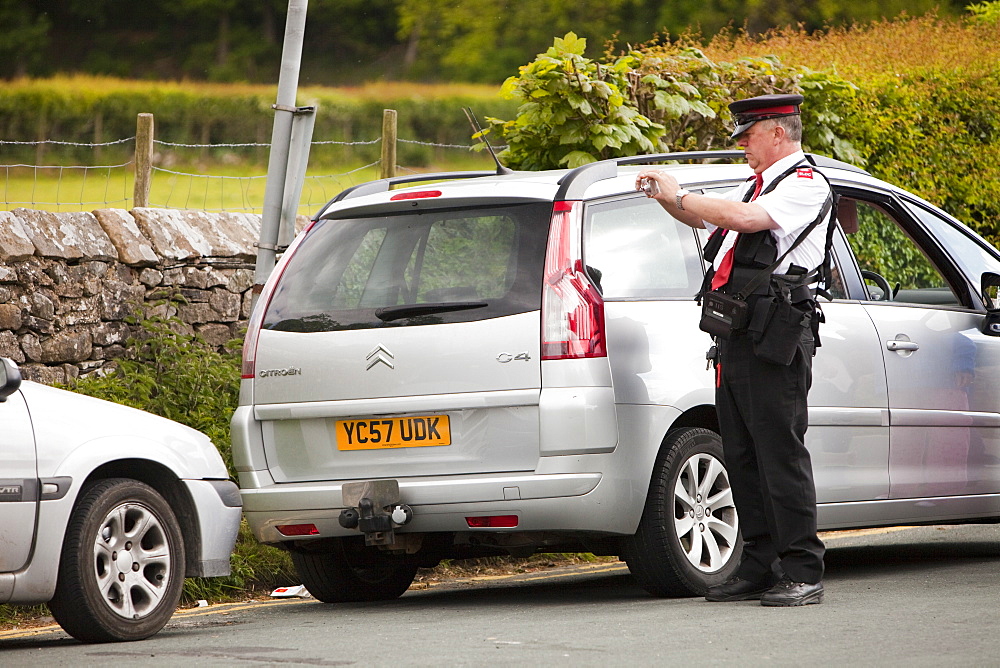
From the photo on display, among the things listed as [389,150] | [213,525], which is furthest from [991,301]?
[389,150]

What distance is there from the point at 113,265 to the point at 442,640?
16.7 ft

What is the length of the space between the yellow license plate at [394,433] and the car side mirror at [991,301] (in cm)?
309

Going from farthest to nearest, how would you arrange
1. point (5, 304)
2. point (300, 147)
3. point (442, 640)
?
point (5, 304), point (300, 147), point (442, 640)

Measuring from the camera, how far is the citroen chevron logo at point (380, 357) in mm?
6348

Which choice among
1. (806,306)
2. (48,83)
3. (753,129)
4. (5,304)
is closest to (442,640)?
(806,306)

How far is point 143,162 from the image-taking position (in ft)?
35.7

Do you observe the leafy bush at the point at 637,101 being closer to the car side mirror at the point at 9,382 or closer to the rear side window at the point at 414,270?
the rear side window at the point at 414,270

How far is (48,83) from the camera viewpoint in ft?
164

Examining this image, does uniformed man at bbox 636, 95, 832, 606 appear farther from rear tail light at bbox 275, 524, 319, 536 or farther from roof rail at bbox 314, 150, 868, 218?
rear tail light at bbox 275, 524, 319, 536

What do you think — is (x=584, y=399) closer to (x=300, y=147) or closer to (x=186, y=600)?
(x=186, y=600)

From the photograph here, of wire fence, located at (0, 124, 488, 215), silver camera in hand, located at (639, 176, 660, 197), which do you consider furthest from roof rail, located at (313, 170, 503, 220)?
wire fence, located at (0, 124, 488, 215)

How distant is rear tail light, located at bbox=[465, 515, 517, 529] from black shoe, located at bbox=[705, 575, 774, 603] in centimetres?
90

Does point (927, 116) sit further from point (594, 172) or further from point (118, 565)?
point (118, 565)

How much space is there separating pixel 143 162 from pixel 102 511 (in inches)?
211
